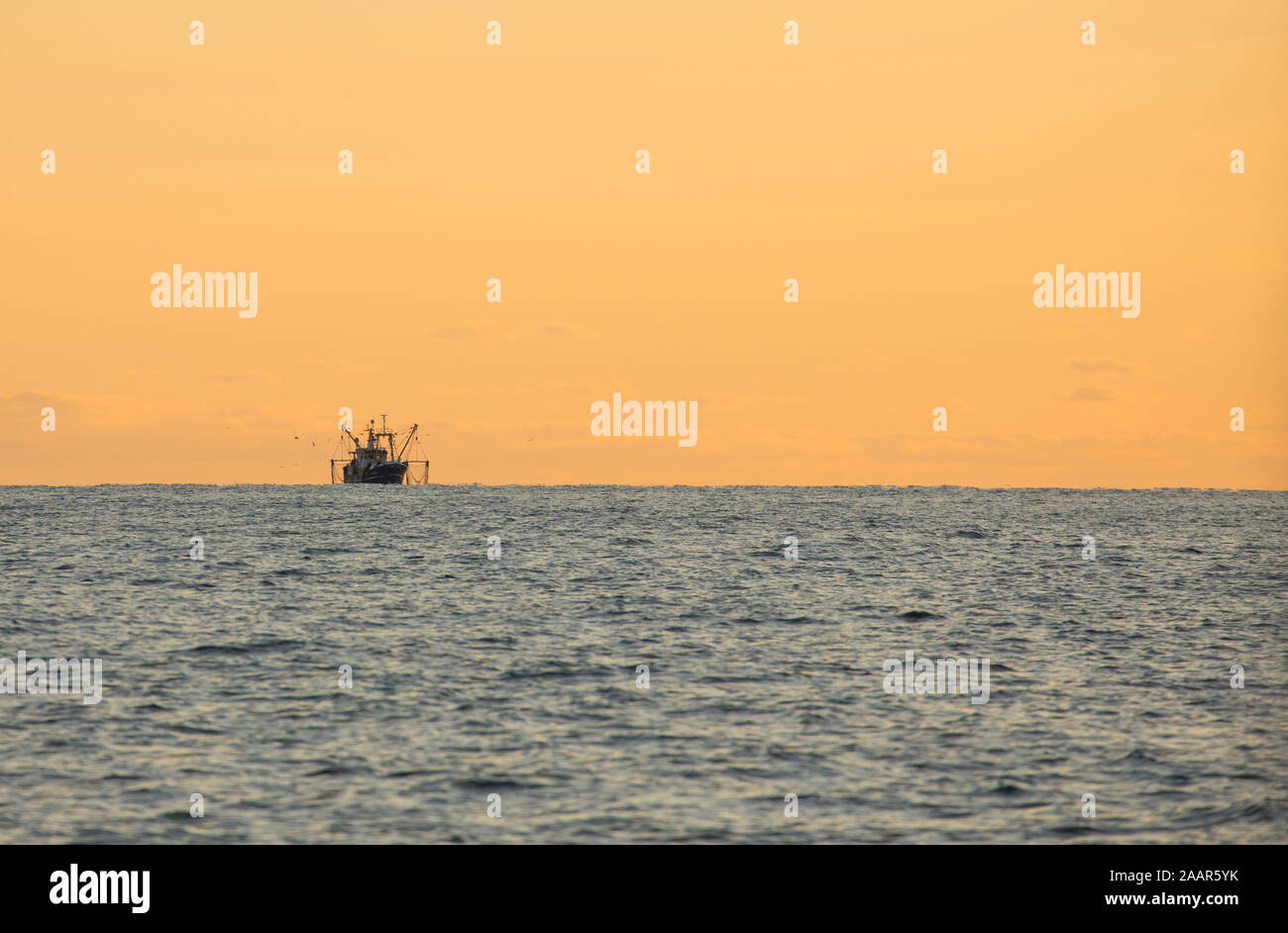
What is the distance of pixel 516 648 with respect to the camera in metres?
37.1

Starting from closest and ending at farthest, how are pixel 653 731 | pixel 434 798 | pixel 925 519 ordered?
pixel 434 798 → pixel 653 731 → pixel 925 519

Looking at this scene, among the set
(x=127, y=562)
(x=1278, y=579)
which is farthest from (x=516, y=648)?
(x=1278, y=579)

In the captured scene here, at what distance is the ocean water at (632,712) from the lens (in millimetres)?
19453

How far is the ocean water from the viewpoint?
63.8ft

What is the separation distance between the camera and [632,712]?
2744 centimetres

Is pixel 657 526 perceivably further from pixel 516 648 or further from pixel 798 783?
pixel 798 783
